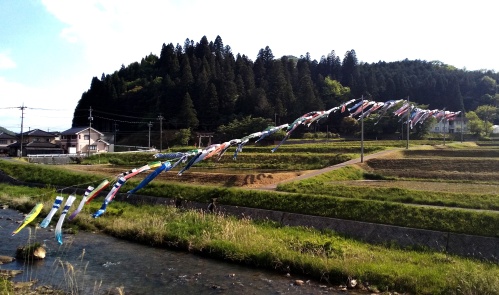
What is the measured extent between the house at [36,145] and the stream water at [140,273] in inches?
1592

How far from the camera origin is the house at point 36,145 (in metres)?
51.9

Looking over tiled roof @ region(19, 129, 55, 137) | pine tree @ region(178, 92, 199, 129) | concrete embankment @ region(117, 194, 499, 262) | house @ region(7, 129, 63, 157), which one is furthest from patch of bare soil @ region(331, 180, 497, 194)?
tiled roof @ region(19, 129, 55, 137)

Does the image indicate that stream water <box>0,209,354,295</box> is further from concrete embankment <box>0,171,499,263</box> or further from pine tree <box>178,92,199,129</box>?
pine tree <box>178,92,199,129</box>

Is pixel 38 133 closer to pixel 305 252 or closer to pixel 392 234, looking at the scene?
→ pixel 305 252

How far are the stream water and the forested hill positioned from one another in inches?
1789

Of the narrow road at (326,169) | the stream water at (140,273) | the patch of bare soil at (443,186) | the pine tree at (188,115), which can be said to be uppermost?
the pine tree at (188,115)

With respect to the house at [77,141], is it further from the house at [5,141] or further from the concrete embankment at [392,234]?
the concrete embankment at [392,234]

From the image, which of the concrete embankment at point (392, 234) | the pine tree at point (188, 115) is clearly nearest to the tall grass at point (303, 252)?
the concrete embankment at point (392, 234)

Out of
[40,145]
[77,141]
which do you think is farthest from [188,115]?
[40,145]

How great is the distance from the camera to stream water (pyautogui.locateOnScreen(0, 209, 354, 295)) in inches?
409

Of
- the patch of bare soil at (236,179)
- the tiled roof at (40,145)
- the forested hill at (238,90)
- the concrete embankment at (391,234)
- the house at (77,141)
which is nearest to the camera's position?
the concrete embankment at (391,234)

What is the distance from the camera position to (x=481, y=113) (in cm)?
6469

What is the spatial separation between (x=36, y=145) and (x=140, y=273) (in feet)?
156

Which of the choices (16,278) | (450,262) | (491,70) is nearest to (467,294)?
(450,262)
